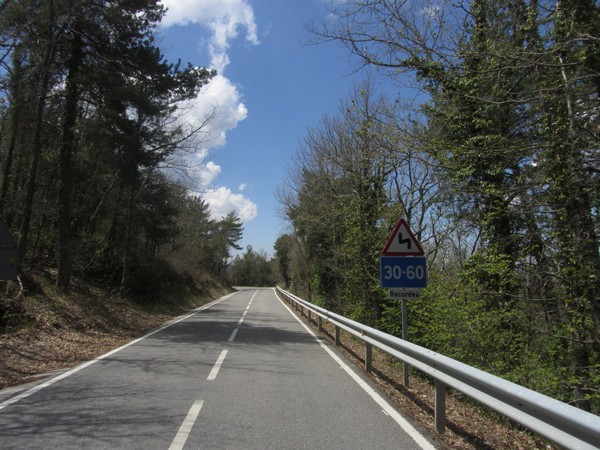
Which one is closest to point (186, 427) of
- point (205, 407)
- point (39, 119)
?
point (205, 407)

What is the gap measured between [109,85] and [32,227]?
8479 millimetres

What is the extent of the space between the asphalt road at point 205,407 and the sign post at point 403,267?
5.50ft

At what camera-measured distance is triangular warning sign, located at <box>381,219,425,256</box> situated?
7.62 metres

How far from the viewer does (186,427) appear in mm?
5004

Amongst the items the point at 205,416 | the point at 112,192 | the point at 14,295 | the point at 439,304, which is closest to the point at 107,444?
the point at 205,416

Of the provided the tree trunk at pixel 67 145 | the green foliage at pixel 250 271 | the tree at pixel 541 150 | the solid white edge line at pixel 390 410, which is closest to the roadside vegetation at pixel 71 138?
the tree trunk at pixel 67 145

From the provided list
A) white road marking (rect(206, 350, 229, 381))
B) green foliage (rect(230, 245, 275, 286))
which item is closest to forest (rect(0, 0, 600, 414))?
white road marking (rect(206, 350, 229, 381))

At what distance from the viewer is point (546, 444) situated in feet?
18.8

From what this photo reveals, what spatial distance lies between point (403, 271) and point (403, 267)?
0.07 m

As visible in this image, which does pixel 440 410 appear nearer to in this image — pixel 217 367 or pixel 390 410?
pixel 390 410

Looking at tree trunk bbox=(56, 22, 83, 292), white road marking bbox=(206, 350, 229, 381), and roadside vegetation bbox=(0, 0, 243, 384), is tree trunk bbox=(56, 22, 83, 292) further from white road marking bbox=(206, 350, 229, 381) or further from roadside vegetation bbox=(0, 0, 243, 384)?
white road marking bbox=(206, 350, 229, 381)

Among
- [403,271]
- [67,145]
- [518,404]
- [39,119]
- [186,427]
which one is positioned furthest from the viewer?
[67,145]

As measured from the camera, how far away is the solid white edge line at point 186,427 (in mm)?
4484

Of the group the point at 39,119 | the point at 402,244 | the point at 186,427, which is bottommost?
the point at 186,427
